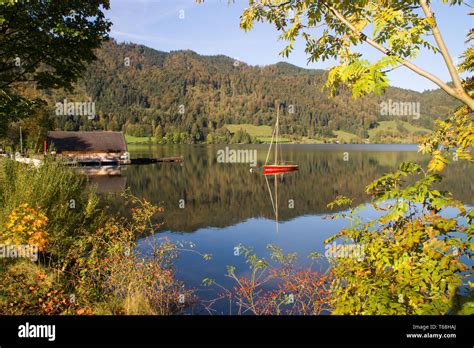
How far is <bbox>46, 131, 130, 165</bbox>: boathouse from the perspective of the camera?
78500 millimetres

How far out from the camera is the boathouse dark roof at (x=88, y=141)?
259 feet

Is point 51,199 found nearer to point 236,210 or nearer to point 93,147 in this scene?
point 236,210

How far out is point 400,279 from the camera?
436 cm

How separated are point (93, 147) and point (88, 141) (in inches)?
105

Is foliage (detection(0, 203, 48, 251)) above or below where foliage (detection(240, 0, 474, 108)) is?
below

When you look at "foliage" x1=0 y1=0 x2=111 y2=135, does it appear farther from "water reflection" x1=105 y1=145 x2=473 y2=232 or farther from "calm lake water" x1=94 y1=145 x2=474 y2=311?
"water reflection" x1=105 y1=145 x2=473 y2=232

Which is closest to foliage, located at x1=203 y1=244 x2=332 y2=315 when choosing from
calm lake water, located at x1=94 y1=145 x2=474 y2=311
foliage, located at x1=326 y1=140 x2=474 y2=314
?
foliage, located at x1=326 y1=140 x2=474 y2=314

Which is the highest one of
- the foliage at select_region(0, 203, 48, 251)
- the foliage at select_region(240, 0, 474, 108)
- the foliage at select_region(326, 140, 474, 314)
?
the foliage at select_region(240, 0, 474, 108)

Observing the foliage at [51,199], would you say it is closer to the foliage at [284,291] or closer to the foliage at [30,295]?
the foliage at [30,295]

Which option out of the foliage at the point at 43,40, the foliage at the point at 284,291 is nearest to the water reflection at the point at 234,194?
the foliage at the point at 43,40

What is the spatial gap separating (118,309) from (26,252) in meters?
3.49

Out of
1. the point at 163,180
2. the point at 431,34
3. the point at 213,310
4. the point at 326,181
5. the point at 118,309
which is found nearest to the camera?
the point at 431,34
